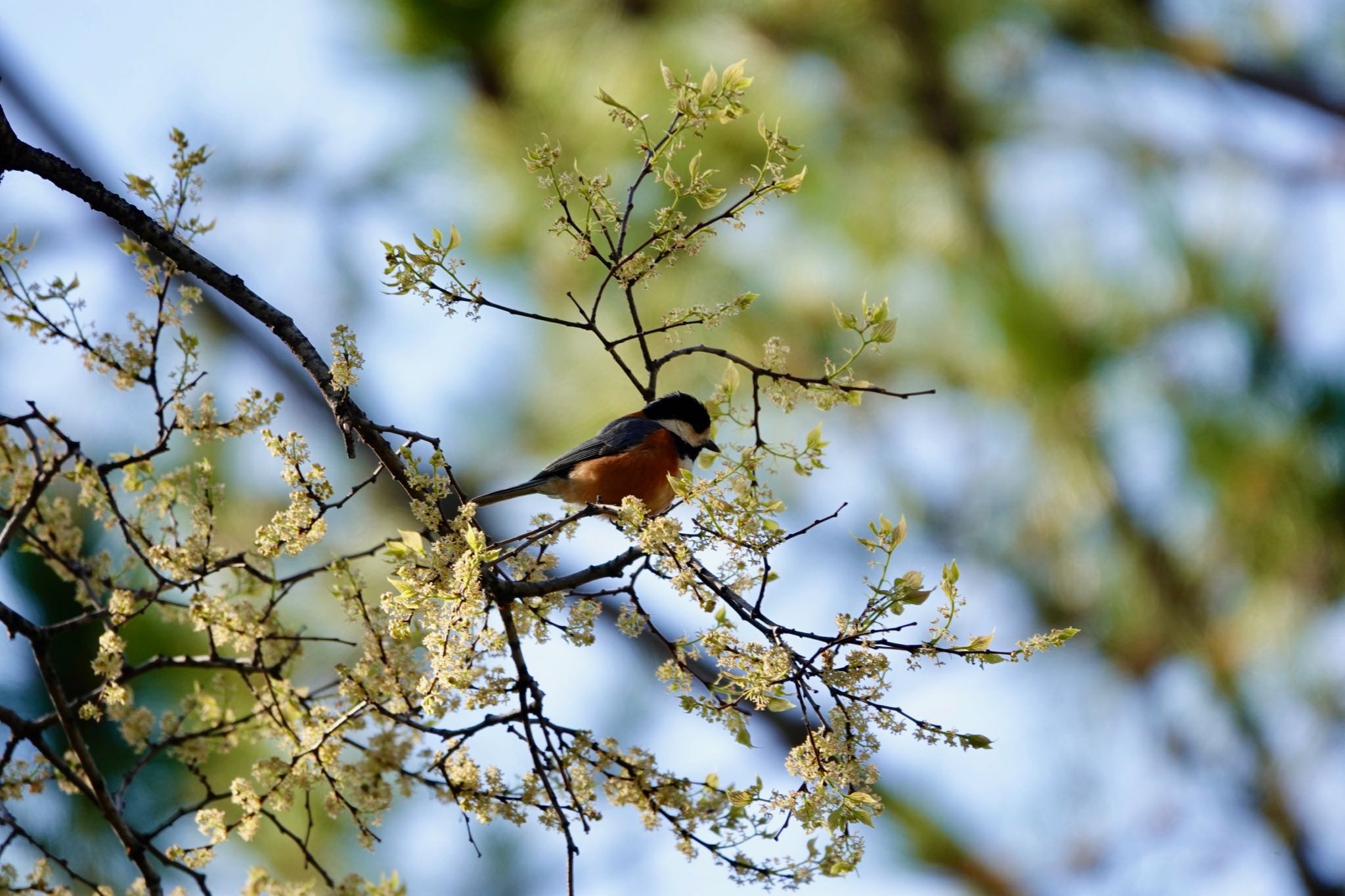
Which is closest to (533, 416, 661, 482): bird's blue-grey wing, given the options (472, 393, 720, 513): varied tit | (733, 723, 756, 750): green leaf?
(472, 393, 720, 513): varied tit

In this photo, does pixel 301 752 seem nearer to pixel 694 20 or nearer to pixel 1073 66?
pixel 694 20

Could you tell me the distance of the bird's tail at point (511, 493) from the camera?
3941 mm

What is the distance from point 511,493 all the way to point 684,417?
2.07 ft

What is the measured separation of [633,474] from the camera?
397cm

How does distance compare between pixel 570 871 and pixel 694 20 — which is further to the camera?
pixel 694 20

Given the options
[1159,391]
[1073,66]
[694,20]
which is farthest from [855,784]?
[1073,66]

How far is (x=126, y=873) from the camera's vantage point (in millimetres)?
3406

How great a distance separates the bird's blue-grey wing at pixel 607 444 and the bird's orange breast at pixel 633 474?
0.03 metres

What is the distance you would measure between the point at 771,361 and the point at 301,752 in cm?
108

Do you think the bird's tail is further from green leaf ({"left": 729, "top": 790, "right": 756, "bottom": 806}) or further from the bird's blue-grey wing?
green leaf ({"left": 729, "top": 790, "right": 756, "bottom": 806})

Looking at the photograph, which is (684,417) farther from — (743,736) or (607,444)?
(743,736)

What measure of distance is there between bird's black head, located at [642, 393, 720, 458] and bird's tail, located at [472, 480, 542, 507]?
46 cm

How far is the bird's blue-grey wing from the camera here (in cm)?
405

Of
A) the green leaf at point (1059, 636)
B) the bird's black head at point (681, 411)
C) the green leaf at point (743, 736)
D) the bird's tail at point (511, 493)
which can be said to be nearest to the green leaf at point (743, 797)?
the green leaf at point (743, 736)
